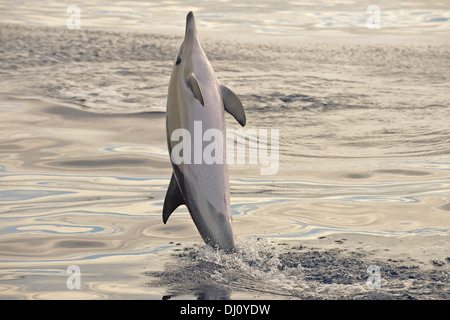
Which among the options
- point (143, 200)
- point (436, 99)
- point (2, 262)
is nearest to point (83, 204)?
point (143, 200)

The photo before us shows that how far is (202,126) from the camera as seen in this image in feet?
18.4

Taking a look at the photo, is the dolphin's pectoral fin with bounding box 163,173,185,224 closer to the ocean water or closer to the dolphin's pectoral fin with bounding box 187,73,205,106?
the ocean water

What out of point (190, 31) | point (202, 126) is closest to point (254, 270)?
point (202, 126)

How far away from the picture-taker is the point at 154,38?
18.4 m

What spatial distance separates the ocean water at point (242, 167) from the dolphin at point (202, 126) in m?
0.55

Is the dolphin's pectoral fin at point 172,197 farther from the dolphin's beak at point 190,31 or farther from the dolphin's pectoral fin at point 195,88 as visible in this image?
the dolphin's beak at point 190,31

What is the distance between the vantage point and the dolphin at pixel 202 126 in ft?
18.5

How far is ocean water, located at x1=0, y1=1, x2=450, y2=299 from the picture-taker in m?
6.37

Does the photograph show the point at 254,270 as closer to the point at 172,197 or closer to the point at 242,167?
the point at 172,197

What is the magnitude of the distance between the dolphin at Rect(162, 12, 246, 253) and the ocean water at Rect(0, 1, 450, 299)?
549 mm

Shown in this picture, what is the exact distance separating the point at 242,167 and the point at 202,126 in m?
4.35

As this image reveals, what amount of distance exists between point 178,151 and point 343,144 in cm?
584

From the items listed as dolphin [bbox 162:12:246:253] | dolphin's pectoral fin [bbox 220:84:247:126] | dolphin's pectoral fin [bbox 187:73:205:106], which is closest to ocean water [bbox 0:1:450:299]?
dolphin [bbox 162:12:246:253]
